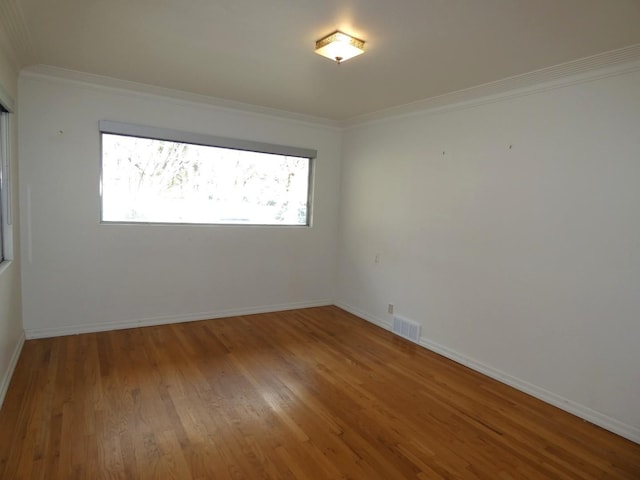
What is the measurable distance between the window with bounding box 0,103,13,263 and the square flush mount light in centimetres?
235

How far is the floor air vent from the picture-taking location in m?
3.87

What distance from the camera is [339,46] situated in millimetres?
2350

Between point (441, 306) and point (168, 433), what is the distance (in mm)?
2652

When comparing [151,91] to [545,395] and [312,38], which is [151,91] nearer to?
[312,38]

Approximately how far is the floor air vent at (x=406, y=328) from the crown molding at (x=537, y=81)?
2.27 m

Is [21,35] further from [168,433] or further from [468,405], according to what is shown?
[468,405]

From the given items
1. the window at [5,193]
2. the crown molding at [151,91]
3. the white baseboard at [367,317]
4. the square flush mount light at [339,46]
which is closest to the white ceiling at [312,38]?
the square flush mount light at [339,46]

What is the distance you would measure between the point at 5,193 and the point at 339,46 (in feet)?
8.95

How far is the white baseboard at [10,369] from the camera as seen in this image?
94.8 inches

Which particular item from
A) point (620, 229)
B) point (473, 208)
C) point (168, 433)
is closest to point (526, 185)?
point (473, 208)

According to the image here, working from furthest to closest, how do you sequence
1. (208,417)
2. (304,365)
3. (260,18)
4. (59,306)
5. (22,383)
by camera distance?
1. (59,306)
2. (304,365)
3. (22,383)
4. (208,417)
5. (260,18)

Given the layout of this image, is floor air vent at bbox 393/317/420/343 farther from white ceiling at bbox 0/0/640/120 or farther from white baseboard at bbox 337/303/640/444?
white ceiling at bbox 0/0/640/120

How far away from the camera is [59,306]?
3492 millimetres

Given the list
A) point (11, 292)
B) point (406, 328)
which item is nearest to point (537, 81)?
point (406, 328)
